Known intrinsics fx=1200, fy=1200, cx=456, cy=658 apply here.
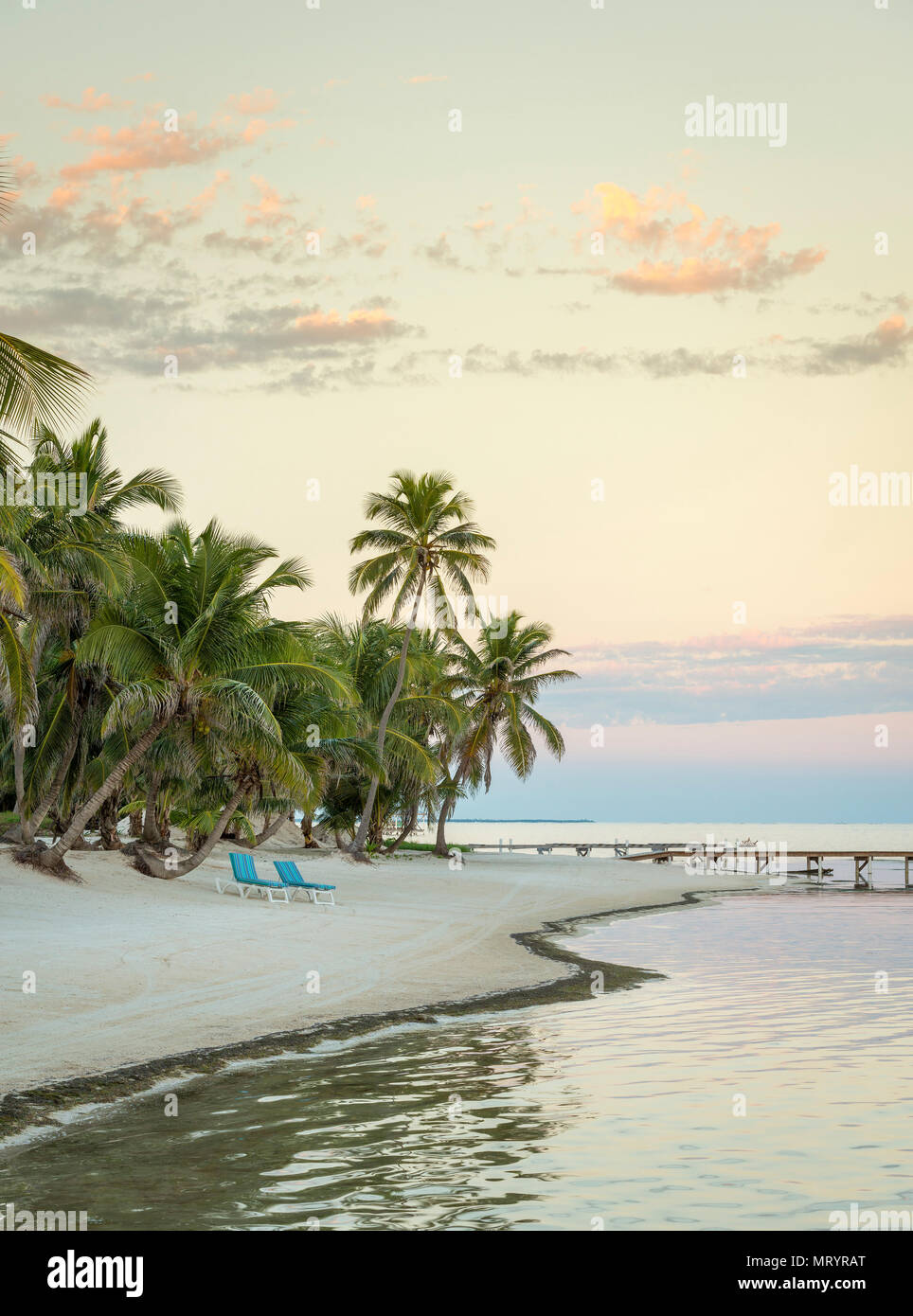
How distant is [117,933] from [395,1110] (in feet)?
32.6

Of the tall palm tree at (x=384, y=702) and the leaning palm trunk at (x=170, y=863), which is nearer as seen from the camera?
the leaning palm trunk at (x=170, y=863)

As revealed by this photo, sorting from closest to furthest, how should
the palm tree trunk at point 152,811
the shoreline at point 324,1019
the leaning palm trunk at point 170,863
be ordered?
1. the shoreline at point 324,1019
2. the leaning palm trunk at point 170,863
3. the palm tree trunk at point 152,811

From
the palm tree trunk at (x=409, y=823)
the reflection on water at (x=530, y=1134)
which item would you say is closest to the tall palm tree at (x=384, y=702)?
the palm tree trunk at (x=409, y=823)

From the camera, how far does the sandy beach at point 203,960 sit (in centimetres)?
1166

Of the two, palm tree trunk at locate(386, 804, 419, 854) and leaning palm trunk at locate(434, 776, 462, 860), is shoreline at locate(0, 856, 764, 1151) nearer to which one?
palm tree trunk at locate(386, 804, 419, 854)

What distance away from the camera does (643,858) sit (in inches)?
2648

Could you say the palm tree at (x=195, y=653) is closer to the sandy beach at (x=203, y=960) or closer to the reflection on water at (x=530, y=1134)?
the sandy beach at (x=203, y=960)

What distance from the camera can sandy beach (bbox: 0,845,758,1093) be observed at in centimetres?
1166

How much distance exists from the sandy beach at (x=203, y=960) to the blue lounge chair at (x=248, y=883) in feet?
1.81

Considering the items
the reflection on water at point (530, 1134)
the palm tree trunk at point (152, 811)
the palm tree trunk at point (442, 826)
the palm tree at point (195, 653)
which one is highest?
the palm tree at point (195, 653)

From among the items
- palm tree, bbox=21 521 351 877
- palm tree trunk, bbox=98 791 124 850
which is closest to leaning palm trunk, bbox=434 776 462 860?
palm tree trunk, bbox=98 791 124 850
